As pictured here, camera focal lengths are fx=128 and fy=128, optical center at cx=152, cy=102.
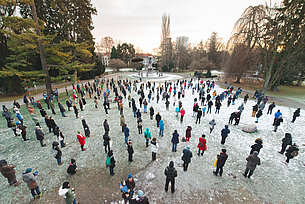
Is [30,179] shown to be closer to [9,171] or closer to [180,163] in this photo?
[9,171]

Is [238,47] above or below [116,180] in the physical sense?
above

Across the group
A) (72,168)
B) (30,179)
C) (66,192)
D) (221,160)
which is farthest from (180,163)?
(30,179)

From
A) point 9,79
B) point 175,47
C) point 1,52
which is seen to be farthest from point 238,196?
point 175,47

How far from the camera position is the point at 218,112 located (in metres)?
12.3

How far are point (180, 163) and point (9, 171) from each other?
22.9ft

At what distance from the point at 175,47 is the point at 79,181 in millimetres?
72872

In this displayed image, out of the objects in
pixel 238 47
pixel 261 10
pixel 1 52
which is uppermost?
pixel 261 10

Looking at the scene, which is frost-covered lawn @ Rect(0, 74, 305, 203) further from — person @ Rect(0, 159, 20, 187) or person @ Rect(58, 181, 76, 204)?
person @ Rect(58, 181, 76, 204)

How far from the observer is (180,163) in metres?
6.27

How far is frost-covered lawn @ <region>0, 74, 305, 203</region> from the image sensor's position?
4.86 m

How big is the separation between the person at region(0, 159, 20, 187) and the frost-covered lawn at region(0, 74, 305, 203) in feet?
0.76

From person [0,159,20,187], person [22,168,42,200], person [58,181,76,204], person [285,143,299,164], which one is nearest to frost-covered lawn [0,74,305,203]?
person [0,159,20,187]

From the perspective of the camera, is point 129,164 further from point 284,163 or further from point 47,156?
point 284,163

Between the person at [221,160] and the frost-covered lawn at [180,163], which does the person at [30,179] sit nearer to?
the frost-covered lawn at [180,163]
